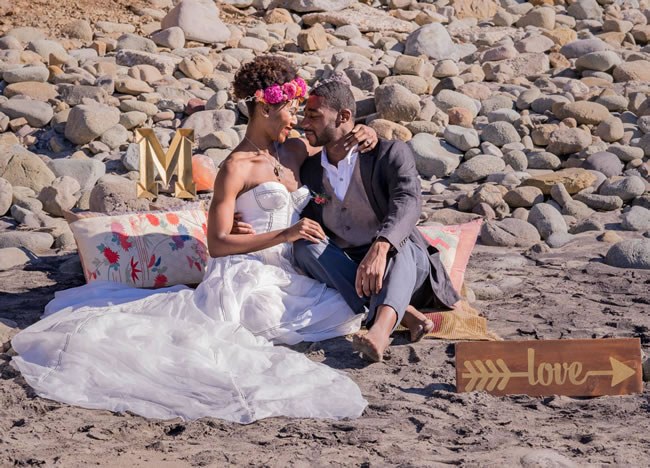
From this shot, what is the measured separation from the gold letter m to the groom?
1334 mm

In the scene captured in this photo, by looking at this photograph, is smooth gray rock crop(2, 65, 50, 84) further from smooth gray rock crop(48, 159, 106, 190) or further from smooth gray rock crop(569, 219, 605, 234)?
smooth gray rock crop(569, 219, 605, 234)

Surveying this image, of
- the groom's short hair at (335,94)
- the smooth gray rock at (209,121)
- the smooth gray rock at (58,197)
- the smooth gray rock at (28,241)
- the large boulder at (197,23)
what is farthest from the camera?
the large boulder at (197,23)

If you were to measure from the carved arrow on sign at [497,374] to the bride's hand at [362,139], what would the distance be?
1.50m

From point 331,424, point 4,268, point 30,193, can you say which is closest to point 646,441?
point 331,424

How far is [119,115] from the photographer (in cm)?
936

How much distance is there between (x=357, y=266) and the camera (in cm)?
545

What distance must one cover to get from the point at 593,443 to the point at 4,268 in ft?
13.4

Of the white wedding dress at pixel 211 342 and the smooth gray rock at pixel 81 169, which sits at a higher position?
the white wedding dress at pixel 211 342

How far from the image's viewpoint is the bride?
14.4 feet

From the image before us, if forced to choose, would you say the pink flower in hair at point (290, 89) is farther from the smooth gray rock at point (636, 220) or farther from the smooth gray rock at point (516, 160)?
the smooth gray rock at point (516, 160)

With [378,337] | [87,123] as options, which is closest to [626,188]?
[378,337]

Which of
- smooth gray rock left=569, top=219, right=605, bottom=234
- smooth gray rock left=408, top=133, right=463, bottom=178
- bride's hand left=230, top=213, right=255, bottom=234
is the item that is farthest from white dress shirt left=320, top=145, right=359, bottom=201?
smooth gray rock left=408, top=133, right=463, bottom=178

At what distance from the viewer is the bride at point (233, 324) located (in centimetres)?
438

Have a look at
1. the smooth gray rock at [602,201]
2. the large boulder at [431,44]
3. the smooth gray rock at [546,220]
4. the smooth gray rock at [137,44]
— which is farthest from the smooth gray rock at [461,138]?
the smooth gray rock at [137,44]
